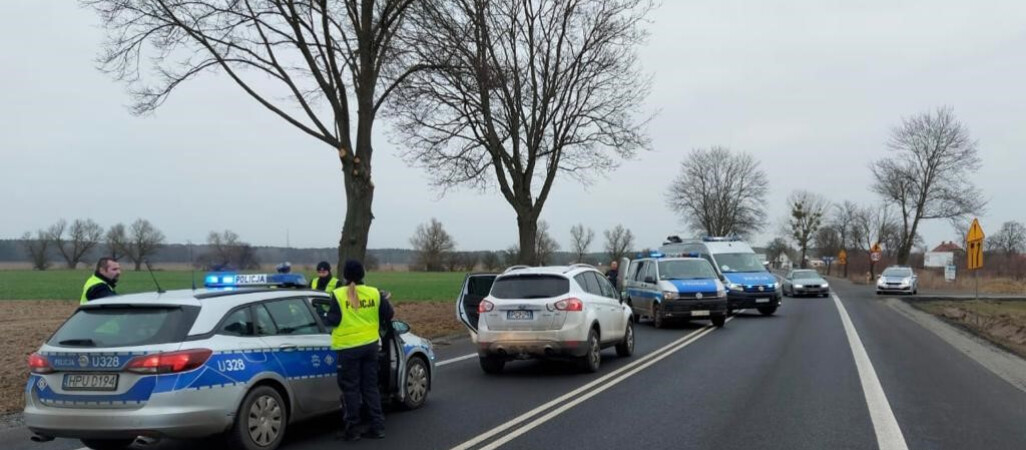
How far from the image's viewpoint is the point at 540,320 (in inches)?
459

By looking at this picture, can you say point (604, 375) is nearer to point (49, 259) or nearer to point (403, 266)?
point (403, 266)

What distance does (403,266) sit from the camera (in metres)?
106

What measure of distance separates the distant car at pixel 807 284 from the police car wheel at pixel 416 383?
33.8 m

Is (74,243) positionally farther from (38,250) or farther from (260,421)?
(260,421)

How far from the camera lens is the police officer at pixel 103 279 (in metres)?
8.60

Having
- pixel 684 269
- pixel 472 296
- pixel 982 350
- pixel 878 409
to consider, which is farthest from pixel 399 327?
pixel 684 269

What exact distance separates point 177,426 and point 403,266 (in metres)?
101

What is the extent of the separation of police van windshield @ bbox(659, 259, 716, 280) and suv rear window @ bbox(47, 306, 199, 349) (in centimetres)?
1619

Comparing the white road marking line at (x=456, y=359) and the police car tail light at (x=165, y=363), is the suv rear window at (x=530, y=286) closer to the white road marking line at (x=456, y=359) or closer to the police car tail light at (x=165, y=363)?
the white road marking line at (x=456, y=359)

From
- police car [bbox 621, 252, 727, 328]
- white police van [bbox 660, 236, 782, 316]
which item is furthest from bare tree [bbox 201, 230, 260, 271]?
white police van [bbox 660, 236, 782, 316]

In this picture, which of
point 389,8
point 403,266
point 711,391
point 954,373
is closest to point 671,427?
point 711,391

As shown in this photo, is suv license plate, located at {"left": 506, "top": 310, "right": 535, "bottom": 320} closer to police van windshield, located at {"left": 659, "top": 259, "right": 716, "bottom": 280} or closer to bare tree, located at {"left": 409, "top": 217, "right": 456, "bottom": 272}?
police van windshield, located at {"left": 659, "top": 259, "right": 716, "bottom": 280}

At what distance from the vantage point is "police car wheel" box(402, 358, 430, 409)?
29.0ft

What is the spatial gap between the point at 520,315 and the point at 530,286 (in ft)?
1.62
